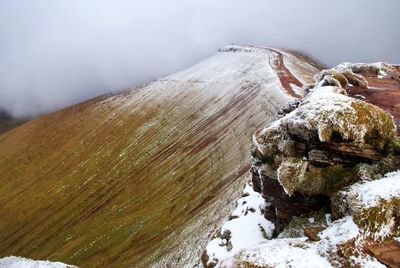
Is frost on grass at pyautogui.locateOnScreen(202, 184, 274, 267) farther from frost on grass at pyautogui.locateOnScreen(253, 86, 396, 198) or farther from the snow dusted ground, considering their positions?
the snow dusted ground

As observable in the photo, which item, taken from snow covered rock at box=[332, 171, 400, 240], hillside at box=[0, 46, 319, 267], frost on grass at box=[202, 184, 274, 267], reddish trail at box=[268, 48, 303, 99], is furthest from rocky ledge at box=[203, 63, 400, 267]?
reddish trail at box=[268, 48, 303, 99]

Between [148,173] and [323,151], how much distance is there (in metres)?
97.1

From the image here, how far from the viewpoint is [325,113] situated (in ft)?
65.7

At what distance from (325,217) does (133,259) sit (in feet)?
187

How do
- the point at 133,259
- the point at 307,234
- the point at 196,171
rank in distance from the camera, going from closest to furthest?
the point at 307,234, the point at 133,259, the point at 196,171

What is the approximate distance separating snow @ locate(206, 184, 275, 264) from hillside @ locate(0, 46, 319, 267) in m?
19.4

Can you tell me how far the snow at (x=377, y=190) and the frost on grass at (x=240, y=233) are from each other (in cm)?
870

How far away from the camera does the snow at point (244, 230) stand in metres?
25.9

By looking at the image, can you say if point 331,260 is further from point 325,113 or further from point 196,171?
point 196,171

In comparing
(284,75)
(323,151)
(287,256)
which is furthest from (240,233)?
(284,75)

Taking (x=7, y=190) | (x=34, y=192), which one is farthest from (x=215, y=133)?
(x=7, y=190)

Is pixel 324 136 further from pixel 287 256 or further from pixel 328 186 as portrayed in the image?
pixel 287 256

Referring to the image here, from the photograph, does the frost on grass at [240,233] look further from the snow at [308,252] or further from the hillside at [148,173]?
the hillside at [148,173]

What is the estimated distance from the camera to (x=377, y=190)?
55.1ft
